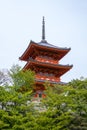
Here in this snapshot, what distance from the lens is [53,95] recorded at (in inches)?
1058

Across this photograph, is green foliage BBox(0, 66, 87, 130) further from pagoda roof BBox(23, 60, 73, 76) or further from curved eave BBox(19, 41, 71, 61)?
curved eave BBox(19, 41, 71, 61)

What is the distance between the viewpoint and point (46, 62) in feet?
134

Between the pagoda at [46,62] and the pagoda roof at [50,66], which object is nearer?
the pagoda roof at [50,66]

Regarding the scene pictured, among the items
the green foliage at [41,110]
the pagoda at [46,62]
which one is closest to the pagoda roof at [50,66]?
the pagoda at [46,62]

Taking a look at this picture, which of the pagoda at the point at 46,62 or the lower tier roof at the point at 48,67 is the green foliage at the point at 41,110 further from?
the pagoda at the point at 46,62

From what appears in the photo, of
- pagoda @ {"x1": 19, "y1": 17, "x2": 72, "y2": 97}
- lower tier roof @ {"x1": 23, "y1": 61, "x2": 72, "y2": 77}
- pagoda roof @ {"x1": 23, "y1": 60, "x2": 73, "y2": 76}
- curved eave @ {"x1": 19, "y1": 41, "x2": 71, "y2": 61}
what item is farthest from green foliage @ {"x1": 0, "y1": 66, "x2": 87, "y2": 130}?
curved eave @ {"x1": 19, "y1": 41, "x2": 71, "y2": 61}

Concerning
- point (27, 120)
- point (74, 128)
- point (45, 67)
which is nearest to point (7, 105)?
point (27, 120)

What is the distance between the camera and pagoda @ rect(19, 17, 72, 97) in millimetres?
39906

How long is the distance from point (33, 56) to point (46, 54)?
192 centimetres

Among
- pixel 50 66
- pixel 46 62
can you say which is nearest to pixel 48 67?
pixel 50 66

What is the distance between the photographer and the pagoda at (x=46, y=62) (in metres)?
39.9

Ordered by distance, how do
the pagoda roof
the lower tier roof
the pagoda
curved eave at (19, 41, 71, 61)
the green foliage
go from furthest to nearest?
curved eave at (19, 41, 71, 61) < the pagoda < the lower tier roof < the pagoda roof < the green foliage

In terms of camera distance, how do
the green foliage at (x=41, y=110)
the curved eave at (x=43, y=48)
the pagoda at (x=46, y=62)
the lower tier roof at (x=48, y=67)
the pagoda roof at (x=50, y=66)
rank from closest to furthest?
the green foliage at (x=41, y=110)
the pagoda roof at (x=50, y=66)
the lower tier roof at (x=48, y=67)
the pagoda at (x=46, y=62)
the curved eave at (x=43, y=48)

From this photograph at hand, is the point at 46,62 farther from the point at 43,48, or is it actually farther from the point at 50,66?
the point at 43,48
